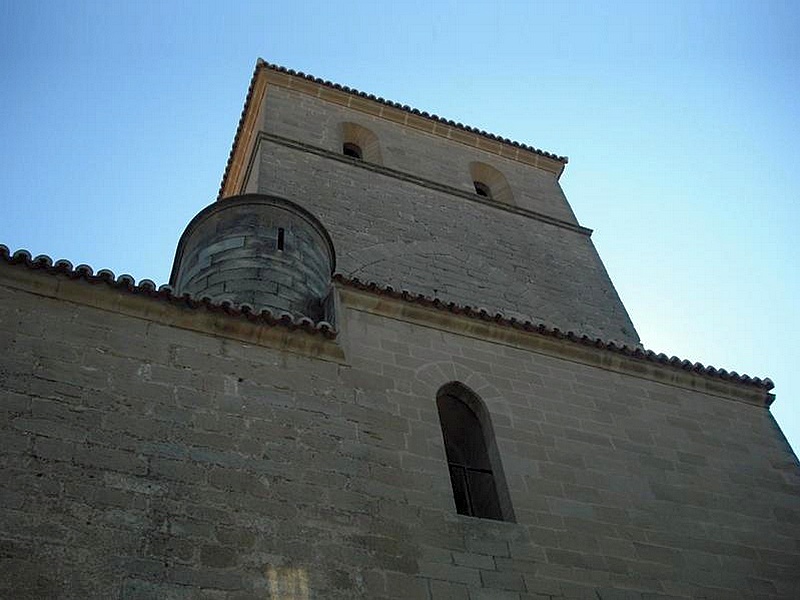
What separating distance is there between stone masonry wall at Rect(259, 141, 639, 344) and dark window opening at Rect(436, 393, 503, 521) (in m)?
3.71

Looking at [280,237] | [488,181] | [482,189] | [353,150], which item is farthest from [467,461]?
[488,181]

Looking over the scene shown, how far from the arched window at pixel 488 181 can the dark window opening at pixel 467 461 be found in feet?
29.6

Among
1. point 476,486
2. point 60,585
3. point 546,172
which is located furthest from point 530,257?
point 60,585

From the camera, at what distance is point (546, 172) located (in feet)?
56.1

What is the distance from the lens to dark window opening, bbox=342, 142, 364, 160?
598 inches

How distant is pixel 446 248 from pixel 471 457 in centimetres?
580

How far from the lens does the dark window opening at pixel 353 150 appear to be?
15180 mm

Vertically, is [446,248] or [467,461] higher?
[446,248]

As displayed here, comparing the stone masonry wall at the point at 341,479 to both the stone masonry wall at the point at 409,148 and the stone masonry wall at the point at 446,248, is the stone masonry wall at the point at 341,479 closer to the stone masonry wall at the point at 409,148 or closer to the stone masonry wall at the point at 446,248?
the stone masonry wall at the point at 446,248

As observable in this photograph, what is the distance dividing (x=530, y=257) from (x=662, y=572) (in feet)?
24.6

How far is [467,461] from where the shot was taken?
23.0ft

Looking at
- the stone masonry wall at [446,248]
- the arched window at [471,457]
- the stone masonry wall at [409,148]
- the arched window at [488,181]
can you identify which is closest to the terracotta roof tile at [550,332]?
the arched window at [471,457]

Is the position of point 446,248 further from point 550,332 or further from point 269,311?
point 269,311

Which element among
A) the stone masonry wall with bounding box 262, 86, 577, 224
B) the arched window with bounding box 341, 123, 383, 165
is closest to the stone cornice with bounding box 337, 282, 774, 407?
the stone masonry wall with bounding box 262, 86, 577, 224
